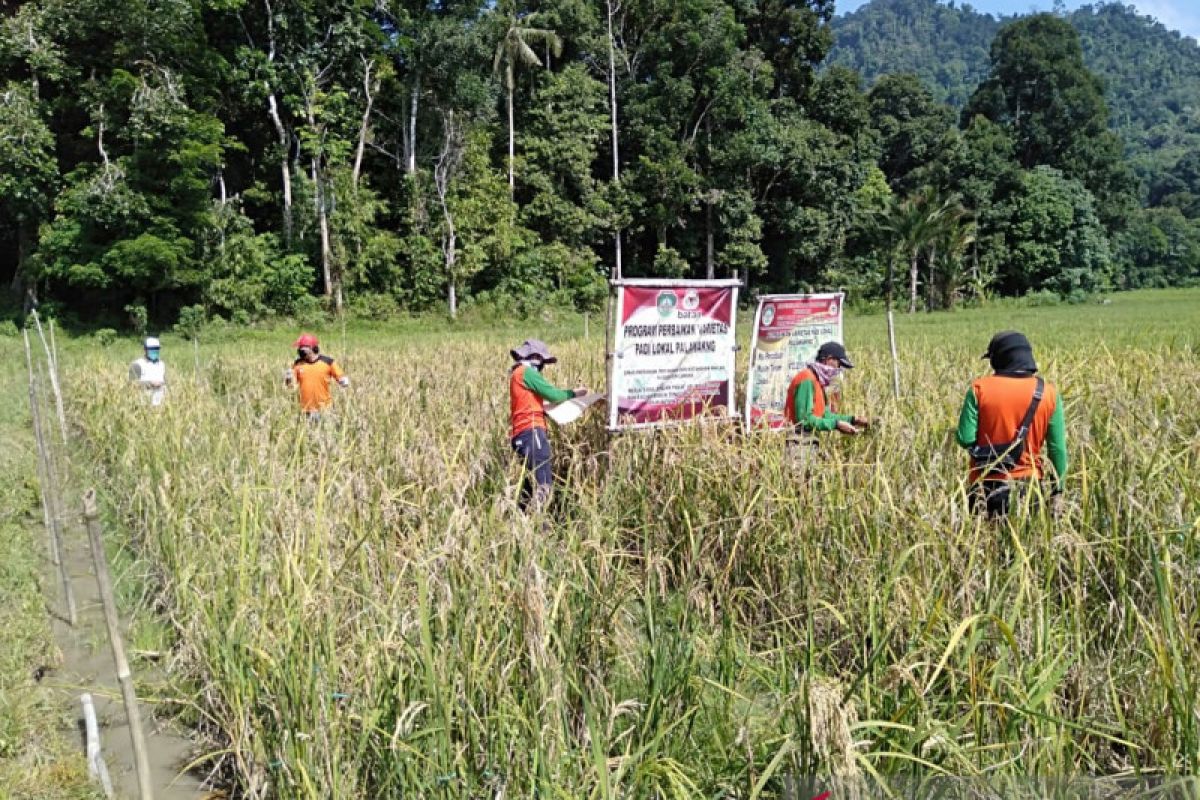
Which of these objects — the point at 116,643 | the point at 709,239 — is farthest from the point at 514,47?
the point at 116,643

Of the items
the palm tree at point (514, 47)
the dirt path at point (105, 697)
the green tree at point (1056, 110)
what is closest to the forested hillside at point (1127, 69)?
the green tree at point (1056, 110)

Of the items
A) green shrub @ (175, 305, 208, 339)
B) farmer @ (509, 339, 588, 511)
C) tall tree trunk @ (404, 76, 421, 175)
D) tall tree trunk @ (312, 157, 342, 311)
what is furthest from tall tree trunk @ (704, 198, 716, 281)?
farmer @ (509, 339, 588, 511)

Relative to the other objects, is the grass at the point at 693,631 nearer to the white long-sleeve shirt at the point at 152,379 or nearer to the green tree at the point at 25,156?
the white long-sleeve shirt at the point at 152,379

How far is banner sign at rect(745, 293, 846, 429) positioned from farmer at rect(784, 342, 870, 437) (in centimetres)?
51

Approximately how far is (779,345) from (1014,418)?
202 centimetres

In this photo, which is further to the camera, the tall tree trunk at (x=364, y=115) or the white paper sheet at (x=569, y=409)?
the tall tree trunk at (x=364, y=115)

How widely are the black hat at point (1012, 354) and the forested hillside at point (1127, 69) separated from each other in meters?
93.1

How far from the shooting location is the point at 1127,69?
15450cm

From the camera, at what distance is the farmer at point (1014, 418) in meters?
3.81

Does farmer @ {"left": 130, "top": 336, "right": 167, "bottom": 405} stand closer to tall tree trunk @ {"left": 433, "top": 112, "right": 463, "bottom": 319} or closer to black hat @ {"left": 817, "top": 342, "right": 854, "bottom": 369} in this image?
black hat @ {"left": 817, "top": 342, "right": 854, "bottom": 369}

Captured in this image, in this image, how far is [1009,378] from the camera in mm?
3863

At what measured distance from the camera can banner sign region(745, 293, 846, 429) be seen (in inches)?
218

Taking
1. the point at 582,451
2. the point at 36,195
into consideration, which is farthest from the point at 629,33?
the point at 582,451

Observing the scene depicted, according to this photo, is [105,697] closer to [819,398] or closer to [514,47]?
[819,398]
